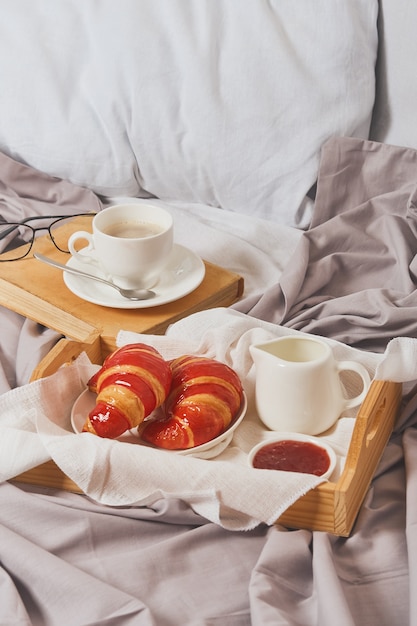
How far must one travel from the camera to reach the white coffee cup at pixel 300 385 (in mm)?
767

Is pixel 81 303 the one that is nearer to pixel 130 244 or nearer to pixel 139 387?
pixel 130 244

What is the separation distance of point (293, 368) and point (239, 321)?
0.15 m

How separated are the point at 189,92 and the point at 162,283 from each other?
29 centimetres

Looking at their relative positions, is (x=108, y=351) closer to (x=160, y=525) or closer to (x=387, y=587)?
(x=160, y=525)

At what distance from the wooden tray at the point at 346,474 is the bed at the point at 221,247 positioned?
0.01m

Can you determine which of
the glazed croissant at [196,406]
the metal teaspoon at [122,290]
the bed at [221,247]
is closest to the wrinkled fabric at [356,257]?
the bed at [221,247]

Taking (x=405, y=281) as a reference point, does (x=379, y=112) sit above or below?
above

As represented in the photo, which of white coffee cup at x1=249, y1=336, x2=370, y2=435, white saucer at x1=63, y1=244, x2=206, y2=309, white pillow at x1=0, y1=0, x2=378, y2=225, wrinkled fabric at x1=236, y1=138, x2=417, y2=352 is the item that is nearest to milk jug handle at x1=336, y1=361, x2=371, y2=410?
white coffee cup at x1=249, y1=336, x2=370, y2=435

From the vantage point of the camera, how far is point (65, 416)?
2.64ft

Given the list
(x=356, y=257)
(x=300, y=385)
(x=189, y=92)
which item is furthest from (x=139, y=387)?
(x=189, y=92)

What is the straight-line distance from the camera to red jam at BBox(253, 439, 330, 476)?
74 centimetres

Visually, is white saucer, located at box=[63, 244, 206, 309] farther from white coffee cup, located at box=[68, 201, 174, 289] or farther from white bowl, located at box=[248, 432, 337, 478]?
white bowl, located at box=[248, 432, 337, 478]

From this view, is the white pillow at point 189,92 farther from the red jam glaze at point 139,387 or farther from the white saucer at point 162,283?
the red jam glaze at point 139,387

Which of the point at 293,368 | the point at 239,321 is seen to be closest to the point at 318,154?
the point at 239,321
